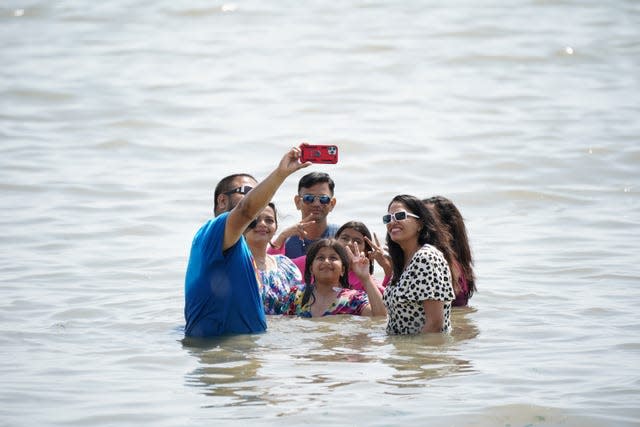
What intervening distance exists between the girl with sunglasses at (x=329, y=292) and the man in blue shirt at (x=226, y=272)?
1026 millimetres

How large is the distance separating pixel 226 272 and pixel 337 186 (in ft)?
27.5

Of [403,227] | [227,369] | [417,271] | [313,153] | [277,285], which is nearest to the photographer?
[313,153]

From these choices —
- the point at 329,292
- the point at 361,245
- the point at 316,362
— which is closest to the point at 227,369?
the point at 316,362

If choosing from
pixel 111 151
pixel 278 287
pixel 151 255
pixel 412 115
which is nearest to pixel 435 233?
pixel 278 287

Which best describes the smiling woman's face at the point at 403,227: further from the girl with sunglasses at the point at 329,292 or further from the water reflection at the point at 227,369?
the water reflection at the point at 227,369

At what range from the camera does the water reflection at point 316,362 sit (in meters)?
7.02

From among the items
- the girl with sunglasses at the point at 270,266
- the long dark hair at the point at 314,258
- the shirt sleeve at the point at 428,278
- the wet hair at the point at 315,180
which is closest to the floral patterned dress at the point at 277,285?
the girl with sunglasses at the point at 270,266

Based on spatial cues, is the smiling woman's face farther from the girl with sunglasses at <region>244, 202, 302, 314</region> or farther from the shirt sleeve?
the girl with sunglasses at <region>244, 202, 302, 314</region>

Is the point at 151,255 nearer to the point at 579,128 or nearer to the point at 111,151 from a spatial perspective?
the point at 111,151

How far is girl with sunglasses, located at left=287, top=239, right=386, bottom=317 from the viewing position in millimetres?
9055

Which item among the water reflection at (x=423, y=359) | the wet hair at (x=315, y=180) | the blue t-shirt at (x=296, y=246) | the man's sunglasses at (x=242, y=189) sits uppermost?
the wet hair at (x=315, y=180)

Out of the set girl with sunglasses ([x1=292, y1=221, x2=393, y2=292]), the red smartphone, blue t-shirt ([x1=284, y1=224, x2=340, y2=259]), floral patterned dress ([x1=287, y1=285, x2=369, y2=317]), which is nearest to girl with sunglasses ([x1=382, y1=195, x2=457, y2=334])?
girl with sunglasses ([x1=292, y1=221, x2=393, y2=292])

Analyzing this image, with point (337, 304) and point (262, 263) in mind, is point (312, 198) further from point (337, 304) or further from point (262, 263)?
point (337, 304)

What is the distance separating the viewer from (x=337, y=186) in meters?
15.8
